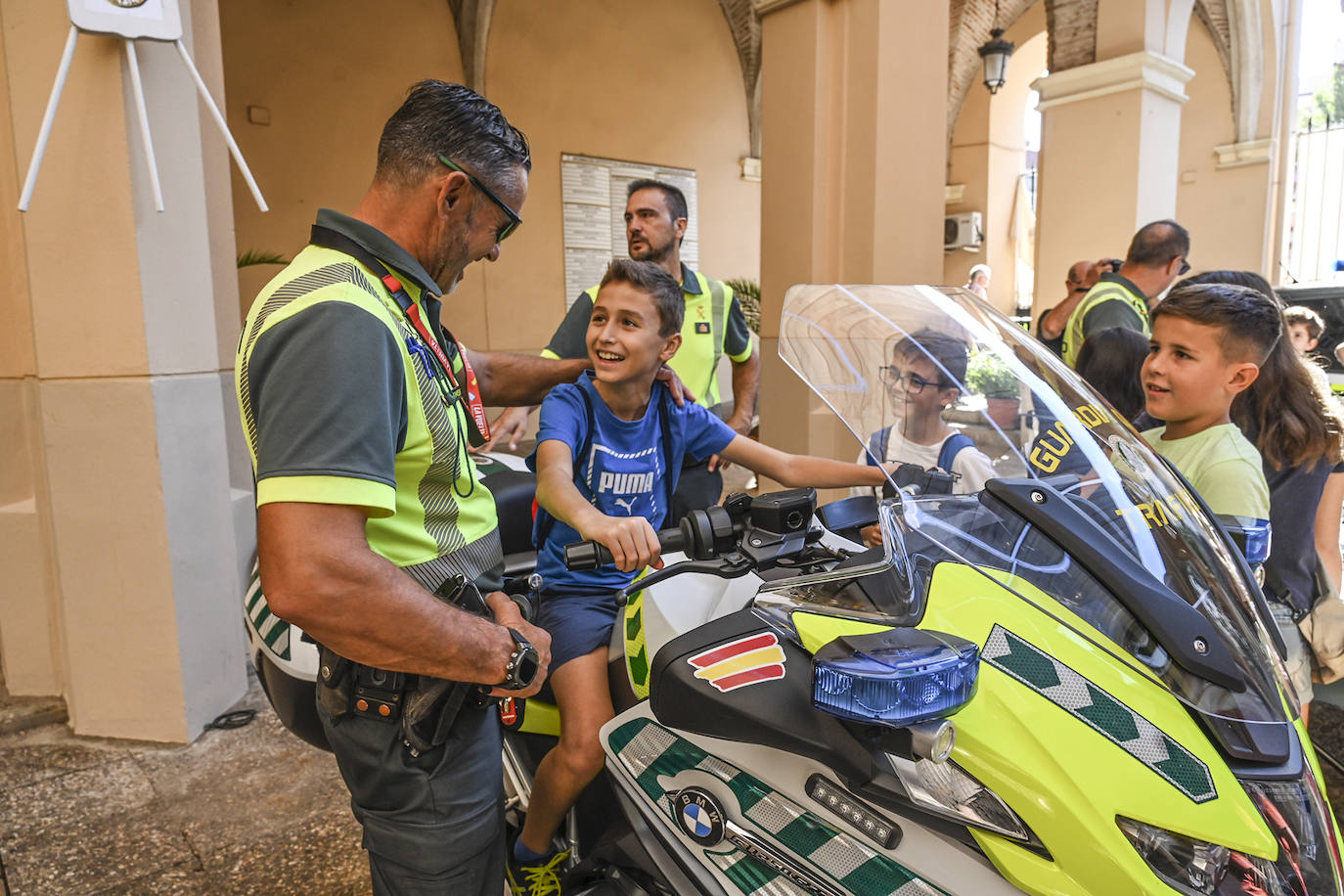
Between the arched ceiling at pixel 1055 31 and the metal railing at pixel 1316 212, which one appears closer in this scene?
the arched ceiling at pixel 1055 31

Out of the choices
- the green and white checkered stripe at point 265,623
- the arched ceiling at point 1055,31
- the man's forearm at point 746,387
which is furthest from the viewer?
the arched ceiling at point 1055,31

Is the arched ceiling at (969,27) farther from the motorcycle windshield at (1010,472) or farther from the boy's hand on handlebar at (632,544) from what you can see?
the boy's hand on handlebar at (632,544)

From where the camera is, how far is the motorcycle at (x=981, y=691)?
88cm

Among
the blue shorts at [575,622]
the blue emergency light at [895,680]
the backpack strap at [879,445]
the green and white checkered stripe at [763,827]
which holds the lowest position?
the green and white checkered stripe at [763,827]

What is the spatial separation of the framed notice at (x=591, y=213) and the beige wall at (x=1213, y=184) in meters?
7.04

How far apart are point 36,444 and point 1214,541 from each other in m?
3.80

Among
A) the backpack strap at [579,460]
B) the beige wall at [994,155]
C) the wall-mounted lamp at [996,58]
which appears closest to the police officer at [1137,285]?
the backpack strap at [579,460]

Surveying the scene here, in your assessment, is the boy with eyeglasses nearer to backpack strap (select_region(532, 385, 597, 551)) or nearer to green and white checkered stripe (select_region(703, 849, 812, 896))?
Result: green and white checkered stripe (select_region(703, 849, 812, 896))

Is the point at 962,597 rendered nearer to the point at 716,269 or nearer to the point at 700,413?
the point at 700,413

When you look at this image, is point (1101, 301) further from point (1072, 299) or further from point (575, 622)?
point (575, 622)

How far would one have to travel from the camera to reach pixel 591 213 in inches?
349

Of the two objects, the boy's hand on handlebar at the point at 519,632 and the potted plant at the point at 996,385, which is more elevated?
the potted plant at the point at 996,385

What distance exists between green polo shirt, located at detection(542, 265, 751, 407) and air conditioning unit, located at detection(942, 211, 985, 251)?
1149 cm

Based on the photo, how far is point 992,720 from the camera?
94 centimetres
